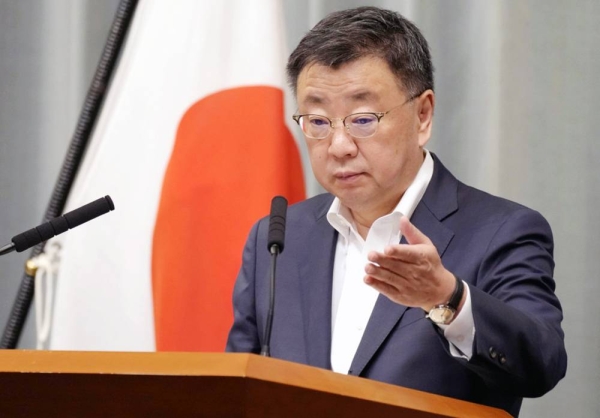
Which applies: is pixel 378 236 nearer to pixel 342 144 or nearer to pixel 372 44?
pixel 342 144

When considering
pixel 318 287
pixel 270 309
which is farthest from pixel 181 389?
pixel 318 287

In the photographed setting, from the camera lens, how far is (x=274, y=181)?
8.70ft

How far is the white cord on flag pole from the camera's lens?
2.71 metres

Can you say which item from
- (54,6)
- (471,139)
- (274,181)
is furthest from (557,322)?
(54,6)

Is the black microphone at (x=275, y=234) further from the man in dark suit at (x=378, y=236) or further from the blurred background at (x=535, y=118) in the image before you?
the blurred background at (x=535, y=118)

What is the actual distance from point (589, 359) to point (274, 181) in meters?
1.08

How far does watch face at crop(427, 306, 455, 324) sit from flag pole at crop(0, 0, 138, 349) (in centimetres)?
143

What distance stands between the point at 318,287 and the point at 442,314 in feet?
1.83

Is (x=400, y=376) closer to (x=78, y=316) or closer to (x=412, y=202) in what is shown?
(x=412, y=202)

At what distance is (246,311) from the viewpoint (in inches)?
88.8

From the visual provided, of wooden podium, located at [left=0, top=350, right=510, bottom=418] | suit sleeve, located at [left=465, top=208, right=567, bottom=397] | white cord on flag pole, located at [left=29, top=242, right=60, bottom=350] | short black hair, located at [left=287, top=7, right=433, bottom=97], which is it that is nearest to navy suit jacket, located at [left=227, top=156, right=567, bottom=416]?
suit sleeve, located at [left=465, top=208, right=567, bottom=397]

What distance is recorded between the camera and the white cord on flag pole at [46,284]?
2.71 meters

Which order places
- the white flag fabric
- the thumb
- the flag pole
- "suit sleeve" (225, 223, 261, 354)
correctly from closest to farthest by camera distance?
the thumb, "suit sleeve" (225, 223, 261, 354), the white flag fabric, the flag pole

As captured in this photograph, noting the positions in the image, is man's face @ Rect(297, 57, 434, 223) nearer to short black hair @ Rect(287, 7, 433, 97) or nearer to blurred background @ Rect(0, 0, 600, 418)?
short black hair @ Rect(287, 7, 433, 97)
